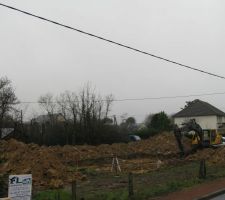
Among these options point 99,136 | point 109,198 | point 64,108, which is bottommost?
point 109,198

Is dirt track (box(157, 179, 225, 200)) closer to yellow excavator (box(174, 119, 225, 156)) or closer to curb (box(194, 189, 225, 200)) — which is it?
curb (box(194, 189, 225, 200))

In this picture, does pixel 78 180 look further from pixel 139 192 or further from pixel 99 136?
pixel 99 136

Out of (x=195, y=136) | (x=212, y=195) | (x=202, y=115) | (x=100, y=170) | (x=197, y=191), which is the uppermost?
(x=202, y=115)

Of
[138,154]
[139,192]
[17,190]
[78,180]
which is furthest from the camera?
[138,154]

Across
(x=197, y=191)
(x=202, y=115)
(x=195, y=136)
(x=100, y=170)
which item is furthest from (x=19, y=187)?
(x=202, y=115)

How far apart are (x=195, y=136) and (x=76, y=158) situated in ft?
34.2

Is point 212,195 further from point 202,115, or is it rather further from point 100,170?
point 202,115

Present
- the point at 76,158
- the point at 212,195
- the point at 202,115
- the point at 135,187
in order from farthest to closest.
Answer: the point at 202,115 → the point at 76,158 → the point at 135,187 → the point at 212,195

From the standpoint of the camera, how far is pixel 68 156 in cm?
4291

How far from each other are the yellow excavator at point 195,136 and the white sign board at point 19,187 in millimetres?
30275

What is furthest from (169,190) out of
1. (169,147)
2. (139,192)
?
(169,147)

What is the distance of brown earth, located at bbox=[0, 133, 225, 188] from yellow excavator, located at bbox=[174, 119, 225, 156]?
1115mm

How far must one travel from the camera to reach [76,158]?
42156 mm

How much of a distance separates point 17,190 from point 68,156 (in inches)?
1278
